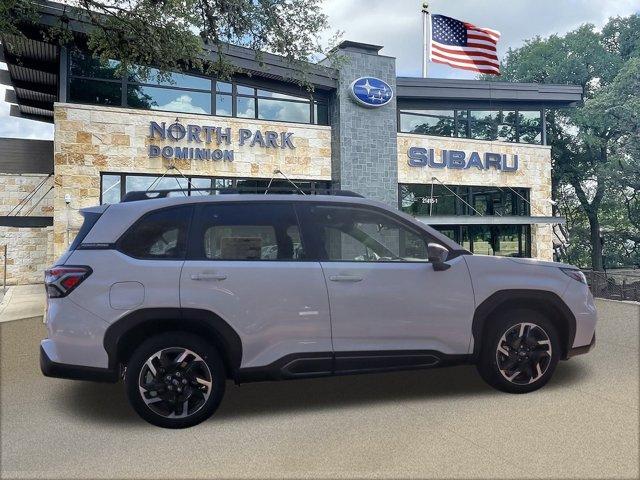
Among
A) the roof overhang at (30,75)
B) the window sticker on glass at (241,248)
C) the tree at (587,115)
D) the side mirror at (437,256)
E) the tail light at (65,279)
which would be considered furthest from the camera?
the tree at (587,115)

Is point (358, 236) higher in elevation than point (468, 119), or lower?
lower

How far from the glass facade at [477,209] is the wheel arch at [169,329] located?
46.5 feet

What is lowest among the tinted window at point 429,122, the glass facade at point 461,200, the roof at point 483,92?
the glass facade at point 461,200

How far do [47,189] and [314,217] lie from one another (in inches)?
709

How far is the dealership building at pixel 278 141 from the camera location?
43.7ft

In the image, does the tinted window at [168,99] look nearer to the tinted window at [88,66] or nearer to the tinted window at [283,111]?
the tinted window at [88,66]

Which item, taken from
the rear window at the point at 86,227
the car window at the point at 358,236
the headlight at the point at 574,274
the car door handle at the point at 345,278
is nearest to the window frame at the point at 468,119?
the headlight at the point at 574,274

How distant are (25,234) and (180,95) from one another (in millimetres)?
9964

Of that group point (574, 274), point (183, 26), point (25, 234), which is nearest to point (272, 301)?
point (574, 274)

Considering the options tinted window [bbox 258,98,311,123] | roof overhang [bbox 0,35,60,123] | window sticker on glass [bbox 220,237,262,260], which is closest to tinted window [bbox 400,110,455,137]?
tinted window [bbox 258,98,311,123]

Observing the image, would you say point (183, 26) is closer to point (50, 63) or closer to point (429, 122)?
point (50, 63)

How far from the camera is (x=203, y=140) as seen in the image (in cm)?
1465

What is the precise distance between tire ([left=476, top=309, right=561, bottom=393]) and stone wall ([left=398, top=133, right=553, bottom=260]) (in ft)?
43.5

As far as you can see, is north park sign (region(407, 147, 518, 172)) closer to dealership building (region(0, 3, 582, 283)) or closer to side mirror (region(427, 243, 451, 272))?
dealership building (region(0, 3, 582, 283))
